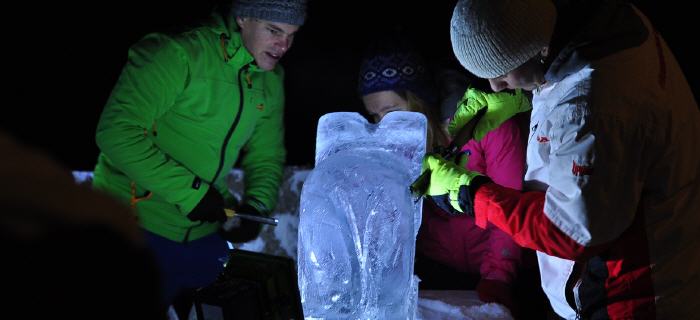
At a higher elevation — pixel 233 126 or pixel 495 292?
pixel 233 126

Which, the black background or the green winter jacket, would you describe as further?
the black background

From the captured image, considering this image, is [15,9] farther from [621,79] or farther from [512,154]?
[621,79]

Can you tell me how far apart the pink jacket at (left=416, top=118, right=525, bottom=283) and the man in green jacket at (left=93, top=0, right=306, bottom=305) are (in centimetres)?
93

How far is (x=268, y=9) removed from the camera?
98.5 inches

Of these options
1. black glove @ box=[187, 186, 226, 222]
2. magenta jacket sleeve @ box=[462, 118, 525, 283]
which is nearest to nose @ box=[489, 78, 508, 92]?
magenta jacket sleeve @ box=[462, 118, 525, 283]

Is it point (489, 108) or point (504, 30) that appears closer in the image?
point (504, 30)

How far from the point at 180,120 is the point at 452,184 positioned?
1.23 metres

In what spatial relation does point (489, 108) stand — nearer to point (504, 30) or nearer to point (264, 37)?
point (504, 30)

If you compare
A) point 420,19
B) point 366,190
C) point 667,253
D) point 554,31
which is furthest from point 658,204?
point 420,19

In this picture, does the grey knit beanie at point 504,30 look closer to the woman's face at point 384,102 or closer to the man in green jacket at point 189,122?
the man in green jacket at point 189,122

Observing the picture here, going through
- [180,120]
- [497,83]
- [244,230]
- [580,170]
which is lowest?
[244,230]

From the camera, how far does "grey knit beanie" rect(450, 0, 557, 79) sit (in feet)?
5.84

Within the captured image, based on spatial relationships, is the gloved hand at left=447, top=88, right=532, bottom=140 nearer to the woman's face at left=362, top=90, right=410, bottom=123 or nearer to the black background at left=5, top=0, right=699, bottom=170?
the woman's face at left=362, top=90, right=410, bottom=123

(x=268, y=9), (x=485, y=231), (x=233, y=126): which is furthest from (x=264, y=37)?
(x=485, y=231)
